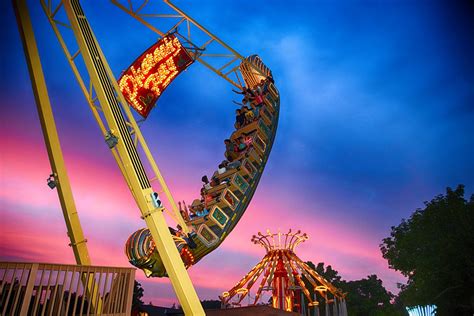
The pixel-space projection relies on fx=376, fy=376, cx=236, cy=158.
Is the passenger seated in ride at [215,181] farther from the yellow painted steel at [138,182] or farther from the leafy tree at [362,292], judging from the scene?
the leafy tree at [362,292]

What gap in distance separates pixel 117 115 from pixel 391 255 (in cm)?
2487

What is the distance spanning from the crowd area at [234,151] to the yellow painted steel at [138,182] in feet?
18.6

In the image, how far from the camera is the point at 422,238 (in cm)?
2328

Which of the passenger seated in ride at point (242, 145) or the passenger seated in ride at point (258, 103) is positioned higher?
the passenger seated in ride at point (258, 103)

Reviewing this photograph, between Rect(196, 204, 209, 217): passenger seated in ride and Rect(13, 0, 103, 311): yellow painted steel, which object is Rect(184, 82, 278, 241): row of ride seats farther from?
Rect(13, 0, 103, 311): yellow painted steel

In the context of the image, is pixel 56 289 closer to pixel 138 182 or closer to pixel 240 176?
pixel 138 182

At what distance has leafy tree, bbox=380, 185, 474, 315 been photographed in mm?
20703

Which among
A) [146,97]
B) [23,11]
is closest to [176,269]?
[23,11]

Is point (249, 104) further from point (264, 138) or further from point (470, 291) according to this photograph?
point (470, 291)

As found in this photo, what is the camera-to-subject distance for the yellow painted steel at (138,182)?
689 cm

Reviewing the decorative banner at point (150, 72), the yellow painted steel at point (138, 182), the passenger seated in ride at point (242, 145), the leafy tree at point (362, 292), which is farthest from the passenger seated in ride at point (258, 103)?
the leafy tree at point (362, 292)

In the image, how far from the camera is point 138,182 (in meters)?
7.21

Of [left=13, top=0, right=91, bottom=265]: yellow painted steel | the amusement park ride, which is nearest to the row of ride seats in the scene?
the amusement park ride

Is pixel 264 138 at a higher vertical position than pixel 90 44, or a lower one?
higher
